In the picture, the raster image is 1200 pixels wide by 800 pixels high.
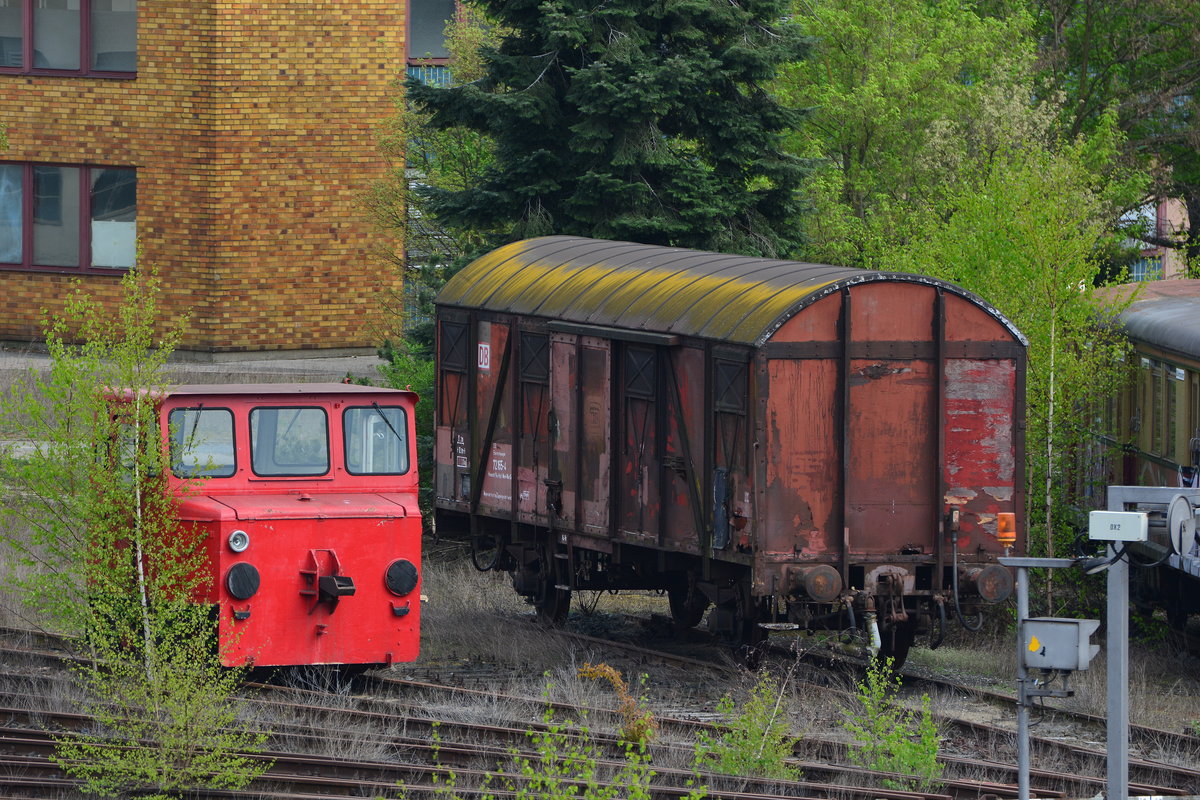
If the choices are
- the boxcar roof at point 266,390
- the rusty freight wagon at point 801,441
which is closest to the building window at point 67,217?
the rusty freight wagon at point 801,441

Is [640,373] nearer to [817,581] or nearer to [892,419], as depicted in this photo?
[892,419]

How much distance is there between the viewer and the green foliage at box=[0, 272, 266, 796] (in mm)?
11844

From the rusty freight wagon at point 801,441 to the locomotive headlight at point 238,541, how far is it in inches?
147

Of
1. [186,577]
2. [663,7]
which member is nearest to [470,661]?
[186,577]

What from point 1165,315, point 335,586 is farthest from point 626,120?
point 335,586

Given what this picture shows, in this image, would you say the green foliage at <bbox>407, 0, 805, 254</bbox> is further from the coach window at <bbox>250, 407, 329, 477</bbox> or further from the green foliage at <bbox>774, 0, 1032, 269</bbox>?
the coach window at <bbox>250, 407, 329, 477</bbox>

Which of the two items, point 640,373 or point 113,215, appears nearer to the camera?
Answer: point 640,373

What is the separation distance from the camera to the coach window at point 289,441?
47.1 ft

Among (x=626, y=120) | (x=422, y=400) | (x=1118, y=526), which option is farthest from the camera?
(x=422, y=400)

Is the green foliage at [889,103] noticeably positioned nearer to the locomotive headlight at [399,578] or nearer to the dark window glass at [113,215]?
the dark window glass at [113,215]

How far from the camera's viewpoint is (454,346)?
62.2 ft

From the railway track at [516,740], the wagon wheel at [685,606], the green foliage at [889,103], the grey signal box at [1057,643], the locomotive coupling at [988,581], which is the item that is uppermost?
the green foliage at [889,103]

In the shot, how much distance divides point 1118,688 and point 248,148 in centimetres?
2371

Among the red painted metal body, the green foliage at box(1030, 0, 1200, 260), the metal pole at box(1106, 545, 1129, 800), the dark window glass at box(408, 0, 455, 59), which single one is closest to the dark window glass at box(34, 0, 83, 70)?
the dark window glass at box(408, 0, 455, 59)
